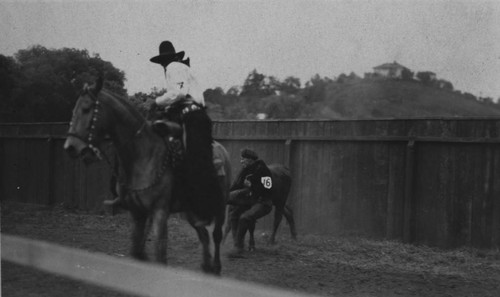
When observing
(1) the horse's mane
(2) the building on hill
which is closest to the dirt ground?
(1) the horse's mane

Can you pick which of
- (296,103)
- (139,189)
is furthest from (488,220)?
(296,103)

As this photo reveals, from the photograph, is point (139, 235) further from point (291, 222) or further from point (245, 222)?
point (291, 222)

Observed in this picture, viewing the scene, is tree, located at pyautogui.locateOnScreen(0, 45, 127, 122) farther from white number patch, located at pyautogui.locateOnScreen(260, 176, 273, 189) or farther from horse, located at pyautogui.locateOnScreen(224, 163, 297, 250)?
horse, located at pyautogui.locateOnScreen(224, 163, 297, 250)

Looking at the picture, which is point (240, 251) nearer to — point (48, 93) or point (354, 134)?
point (354, 134)

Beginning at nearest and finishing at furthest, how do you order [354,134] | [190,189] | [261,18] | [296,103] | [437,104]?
[190,189] < [261,18] < [354,134] < [437,104] < [296,103]

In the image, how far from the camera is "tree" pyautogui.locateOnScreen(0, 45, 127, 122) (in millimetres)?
4805

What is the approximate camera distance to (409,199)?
819 cm

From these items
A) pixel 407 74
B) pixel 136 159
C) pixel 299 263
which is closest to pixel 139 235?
pixel 136 159

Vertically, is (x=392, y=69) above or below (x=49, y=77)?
above

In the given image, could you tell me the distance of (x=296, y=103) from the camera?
14.2m

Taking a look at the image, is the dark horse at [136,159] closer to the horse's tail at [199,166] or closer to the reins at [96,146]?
the reins at [96,146]

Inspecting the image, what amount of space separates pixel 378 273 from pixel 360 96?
900 centimetres

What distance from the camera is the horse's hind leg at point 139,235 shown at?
4.59 m

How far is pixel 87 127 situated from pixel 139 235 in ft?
3.45
